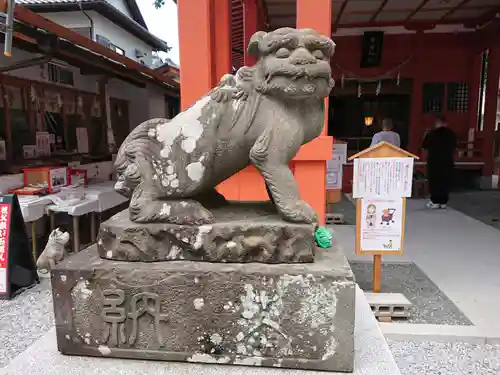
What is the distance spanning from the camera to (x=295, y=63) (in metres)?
1.31

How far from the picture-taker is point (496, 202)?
705cm

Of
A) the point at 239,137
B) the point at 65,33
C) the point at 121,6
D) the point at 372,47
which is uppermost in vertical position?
the point at 121,6

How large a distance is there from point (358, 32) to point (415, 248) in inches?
213

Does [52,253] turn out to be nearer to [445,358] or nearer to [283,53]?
[283,53]

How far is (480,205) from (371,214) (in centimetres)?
514

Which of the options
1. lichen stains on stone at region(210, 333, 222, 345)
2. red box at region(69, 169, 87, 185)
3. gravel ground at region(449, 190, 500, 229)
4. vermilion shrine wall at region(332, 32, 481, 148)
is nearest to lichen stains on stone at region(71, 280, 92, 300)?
lichen stains on stone at region(210, 333, 222, 345)

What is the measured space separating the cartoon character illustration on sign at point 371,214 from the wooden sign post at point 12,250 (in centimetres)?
269

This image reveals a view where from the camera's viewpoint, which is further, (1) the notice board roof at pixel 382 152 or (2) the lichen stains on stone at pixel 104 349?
(1) the notice board roof at pixel 382 152

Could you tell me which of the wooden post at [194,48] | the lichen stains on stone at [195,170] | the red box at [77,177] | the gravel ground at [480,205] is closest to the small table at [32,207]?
the red box at [77,177]

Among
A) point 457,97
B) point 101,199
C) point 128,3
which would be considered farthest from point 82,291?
point 128,3

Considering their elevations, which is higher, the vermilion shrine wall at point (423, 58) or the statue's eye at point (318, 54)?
the vermilion shrine wall at point (423, 58)

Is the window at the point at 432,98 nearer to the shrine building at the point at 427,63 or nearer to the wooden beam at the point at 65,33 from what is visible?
the shrine building at the point at 427,63

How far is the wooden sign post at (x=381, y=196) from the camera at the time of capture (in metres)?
2.74

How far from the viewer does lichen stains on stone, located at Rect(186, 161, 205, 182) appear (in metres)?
1.42
